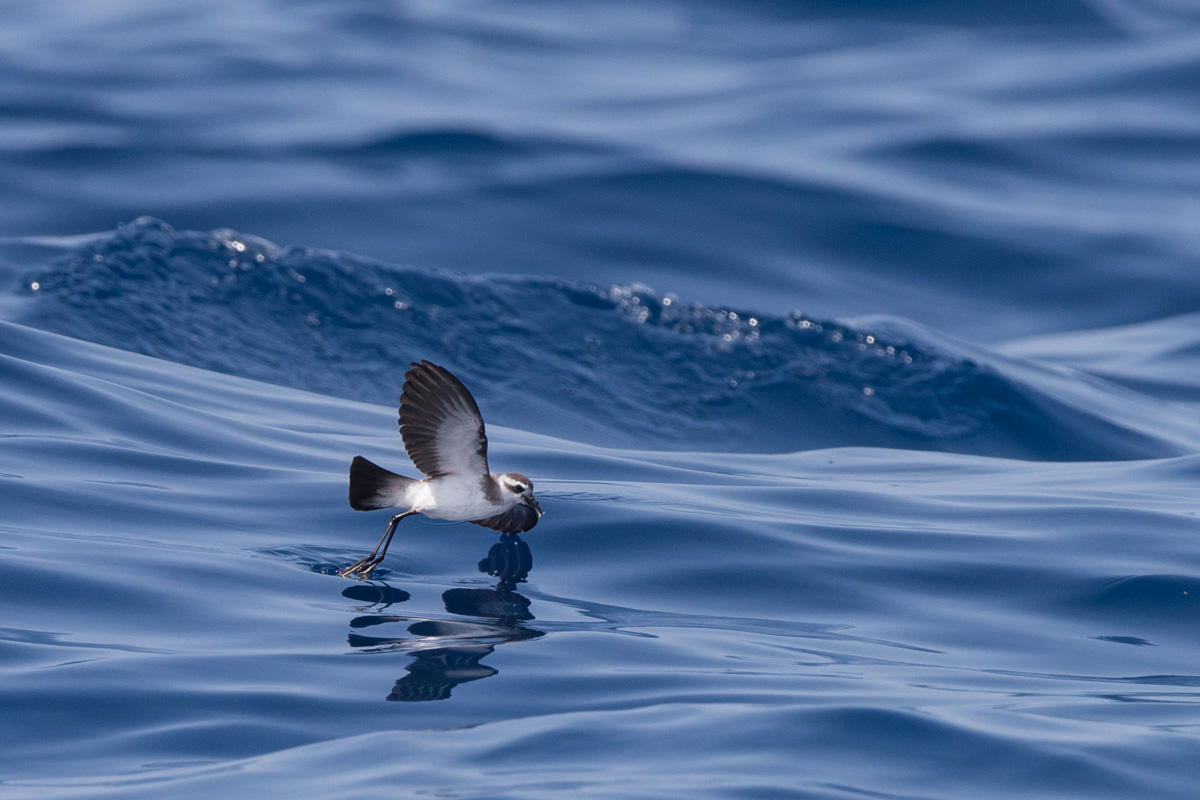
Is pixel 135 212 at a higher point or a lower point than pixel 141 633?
higher

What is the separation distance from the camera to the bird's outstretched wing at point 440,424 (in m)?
5.10

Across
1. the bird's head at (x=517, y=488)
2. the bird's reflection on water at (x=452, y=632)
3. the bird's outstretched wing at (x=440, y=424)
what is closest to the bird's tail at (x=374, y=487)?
the bird's outstretched wing at (x=440, y=424)

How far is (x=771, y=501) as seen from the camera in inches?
325

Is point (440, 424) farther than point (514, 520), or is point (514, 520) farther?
point (514, 520)

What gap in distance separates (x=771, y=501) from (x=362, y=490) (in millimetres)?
3349

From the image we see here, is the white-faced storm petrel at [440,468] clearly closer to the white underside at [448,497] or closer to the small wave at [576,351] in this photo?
the white underside at [448,497]

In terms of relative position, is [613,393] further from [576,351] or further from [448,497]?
[448,497]

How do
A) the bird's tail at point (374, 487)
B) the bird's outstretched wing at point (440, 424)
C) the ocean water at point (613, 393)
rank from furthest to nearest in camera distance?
1. the bird's tail at point (374, 487)
2. the bird's outstretched wing at point (440, 424)
3. the ocean water at point (613, 393)

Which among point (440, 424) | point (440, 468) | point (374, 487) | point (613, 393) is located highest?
point (613, 393)

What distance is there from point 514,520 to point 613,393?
21.3 ft

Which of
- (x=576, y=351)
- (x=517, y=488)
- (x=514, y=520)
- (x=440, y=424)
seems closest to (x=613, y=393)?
(x=576, y=351)

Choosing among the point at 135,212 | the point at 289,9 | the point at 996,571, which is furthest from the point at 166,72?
the point at 996,571

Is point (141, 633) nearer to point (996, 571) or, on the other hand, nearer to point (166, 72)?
point (996, 571)

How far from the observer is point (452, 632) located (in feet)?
17.9
